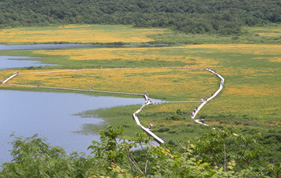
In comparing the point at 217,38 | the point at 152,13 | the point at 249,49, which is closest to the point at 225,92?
the point at 249,49

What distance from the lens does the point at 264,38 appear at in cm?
10194

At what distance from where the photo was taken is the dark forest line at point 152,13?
126m

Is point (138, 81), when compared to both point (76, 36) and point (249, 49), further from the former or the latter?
point (76, 36)

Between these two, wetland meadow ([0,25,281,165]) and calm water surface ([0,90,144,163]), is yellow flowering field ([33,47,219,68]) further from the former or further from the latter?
calm water surface ([0,90,144,163])

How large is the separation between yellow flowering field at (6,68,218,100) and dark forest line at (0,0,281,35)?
6465 centimetres

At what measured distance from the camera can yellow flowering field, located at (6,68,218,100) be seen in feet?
146

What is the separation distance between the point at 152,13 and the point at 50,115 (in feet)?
401

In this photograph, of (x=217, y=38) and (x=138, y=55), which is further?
(x=217, y=38)

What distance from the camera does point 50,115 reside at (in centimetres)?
3600

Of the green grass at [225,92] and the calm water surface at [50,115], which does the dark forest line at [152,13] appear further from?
the calm water surface at [50,115]

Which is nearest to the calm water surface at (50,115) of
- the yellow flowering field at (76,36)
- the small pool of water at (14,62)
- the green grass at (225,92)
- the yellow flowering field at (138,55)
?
the green grass at (225,92)

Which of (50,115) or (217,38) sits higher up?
(50,115)

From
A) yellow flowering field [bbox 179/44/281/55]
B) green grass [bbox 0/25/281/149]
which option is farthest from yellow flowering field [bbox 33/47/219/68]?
yellow flowering field [bbox 179/44/281/55]

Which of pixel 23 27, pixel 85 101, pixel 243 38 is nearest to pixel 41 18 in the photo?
pixel 23 27
